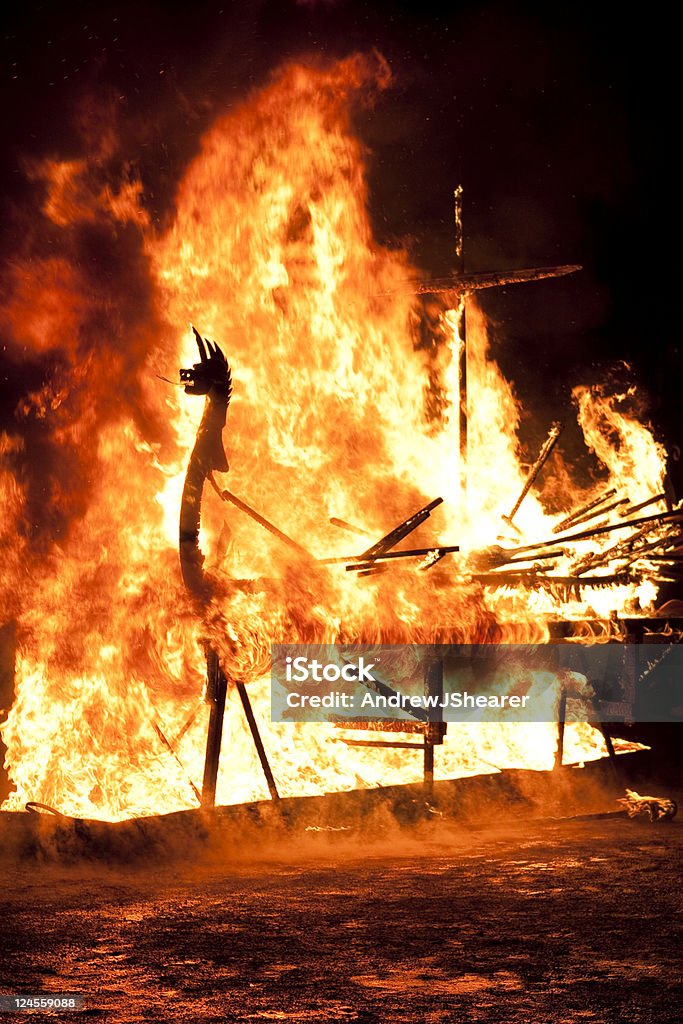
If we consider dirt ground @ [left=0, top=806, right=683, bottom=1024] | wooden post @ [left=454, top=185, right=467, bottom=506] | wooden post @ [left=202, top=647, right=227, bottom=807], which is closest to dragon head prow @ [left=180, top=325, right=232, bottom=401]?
wooden post @ [left=202, top=647, right=227, bottom=807]

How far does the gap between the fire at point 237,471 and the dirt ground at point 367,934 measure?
6.17 ft

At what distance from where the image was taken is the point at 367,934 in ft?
21.4

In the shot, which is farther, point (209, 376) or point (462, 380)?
point (462, 380)

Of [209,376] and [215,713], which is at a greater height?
[209,376]

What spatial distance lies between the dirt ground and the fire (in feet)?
6.17

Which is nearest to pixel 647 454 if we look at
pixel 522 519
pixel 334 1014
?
pixel 522 519

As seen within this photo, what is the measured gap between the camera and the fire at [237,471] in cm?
1009

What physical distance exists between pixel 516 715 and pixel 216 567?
524cm

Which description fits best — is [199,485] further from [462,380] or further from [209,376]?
[462,380]

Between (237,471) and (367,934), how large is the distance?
6.73m

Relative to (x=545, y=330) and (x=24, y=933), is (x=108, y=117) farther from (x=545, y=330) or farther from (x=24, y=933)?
(x=24, y=933)

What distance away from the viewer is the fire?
33.1ft

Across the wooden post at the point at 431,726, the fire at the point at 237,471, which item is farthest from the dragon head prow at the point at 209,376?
the wooden post at the point at 431,726

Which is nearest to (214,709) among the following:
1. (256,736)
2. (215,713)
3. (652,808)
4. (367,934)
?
(215,713)
